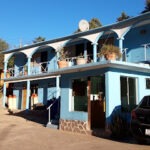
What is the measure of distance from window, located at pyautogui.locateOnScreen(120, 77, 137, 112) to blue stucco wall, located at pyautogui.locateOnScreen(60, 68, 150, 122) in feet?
0.68

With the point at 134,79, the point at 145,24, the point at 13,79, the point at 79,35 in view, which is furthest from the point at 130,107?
the point at 13,79

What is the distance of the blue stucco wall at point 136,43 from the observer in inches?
525

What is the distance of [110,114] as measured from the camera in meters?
8.30

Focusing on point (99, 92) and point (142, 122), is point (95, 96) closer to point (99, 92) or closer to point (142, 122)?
point (99, 92)

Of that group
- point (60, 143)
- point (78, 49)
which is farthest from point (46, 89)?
point (60, 143)

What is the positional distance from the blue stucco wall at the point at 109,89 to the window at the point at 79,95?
21 cm

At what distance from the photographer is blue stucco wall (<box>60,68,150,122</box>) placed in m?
8.42

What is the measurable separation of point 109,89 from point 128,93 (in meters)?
1.29

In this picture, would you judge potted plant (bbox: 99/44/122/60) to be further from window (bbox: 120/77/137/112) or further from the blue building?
window (bbox: 120/77/137/112)

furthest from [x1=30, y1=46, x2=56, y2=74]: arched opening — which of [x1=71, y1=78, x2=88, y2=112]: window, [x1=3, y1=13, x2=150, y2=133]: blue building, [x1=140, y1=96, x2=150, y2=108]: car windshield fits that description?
[x1=140, y1=96, x2=150, y2=108]: car windshield

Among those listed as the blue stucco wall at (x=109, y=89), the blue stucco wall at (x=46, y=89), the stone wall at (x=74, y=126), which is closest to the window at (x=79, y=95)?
the blue stucco wall at (x=109, y=89)

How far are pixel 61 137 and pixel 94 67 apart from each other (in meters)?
2.99

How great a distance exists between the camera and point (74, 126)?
9500 mm

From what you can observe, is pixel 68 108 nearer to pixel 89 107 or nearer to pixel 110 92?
pixel 89 107
